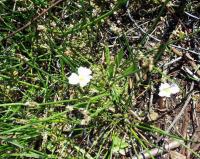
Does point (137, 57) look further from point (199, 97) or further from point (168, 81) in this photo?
point (199, 97)

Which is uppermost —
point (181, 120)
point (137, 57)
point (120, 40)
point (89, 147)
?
point (120, 40)

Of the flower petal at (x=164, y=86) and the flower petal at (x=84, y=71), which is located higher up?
the flower petal at (x=84, y=71)

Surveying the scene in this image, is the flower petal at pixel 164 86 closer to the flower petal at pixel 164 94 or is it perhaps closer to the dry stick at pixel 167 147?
the flower petal at pixel 164 94

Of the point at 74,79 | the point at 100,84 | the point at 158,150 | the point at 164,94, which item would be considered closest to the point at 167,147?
the point at 158,150

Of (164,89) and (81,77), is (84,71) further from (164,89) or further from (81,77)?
(164,89)

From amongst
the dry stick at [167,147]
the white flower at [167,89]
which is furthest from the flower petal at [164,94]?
the dry stick at [167,147]

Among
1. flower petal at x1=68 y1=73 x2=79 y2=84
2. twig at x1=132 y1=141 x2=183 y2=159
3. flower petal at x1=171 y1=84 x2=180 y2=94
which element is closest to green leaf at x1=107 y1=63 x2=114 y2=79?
flower petal at x1=68 y1=73 x2=79 y2=84

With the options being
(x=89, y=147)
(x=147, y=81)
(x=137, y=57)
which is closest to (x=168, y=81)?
(x=147, y=81)

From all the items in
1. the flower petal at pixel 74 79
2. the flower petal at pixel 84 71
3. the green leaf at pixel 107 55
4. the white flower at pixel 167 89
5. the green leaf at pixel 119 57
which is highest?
the green leaf at pixel 107 55
